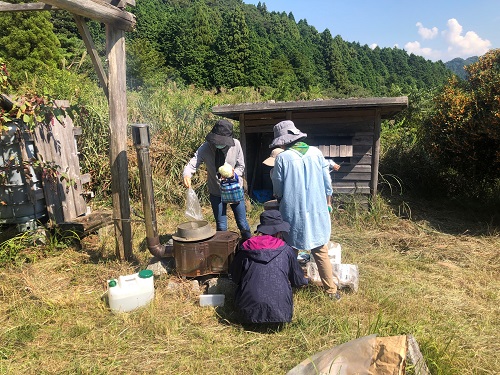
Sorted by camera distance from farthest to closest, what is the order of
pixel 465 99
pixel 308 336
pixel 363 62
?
pixel 363 62
pixel 465 99
pixel 308 336

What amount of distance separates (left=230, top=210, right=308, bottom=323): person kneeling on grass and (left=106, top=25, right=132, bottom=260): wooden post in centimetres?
177

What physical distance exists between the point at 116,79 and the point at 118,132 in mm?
605

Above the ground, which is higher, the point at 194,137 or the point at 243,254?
the point at 194,137

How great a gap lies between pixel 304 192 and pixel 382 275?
1731 millimetres

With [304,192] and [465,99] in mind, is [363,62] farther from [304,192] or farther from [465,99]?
[304,192]

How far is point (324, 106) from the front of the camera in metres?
6.31

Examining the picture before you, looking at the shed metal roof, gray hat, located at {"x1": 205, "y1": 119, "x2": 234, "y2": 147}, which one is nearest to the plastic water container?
gray hat, located at {"x1": 205, "y1": 119, "x2": 234, "y2": 147}

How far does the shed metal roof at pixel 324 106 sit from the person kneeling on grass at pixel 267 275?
3499 millimetres

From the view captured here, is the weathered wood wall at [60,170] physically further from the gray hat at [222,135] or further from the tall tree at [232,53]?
the tall tree at [232,53]

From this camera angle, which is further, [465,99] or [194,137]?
[194,137]

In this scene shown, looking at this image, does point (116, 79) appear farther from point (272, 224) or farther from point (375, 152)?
point (375, 152)

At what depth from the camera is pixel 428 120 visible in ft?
25.5

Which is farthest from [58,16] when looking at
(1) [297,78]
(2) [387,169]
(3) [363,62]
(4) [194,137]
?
(3) [363,62]

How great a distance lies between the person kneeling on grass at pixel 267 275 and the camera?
3.09 m
